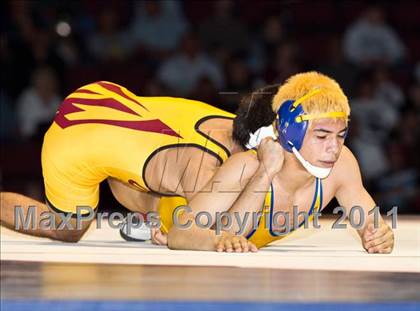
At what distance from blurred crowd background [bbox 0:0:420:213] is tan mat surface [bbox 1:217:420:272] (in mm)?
2275

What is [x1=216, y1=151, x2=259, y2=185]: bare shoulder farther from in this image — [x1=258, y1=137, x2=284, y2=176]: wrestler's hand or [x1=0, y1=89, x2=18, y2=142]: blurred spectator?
[x1=0, y1=89, x2=18, y2=142]: blurred spectator

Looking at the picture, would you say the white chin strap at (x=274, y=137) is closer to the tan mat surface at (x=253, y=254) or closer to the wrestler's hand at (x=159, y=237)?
the tan mat surface at (x=253, y=254)

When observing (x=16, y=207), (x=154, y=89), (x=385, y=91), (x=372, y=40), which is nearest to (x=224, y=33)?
(x=154, y=89)

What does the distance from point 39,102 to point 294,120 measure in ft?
12.1

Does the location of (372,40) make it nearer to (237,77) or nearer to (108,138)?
(237,77)

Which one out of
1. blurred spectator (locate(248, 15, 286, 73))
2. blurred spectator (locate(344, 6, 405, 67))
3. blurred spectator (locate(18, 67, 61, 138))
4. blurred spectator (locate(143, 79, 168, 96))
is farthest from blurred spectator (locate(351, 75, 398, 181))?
blurred spectator (locate(18, 67, 61, 138))

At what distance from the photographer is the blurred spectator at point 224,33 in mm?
6801

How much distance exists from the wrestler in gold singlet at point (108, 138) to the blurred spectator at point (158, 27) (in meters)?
3.27

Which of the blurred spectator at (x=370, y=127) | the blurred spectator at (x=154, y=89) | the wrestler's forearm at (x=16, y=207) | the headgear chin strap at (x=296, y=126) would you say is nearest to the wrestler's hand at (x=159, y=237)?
the wrestler's forearm at (x=16, y=207)

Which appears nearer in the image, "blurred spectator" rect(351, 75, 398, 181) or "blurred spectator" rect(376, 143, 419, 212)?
"blurred spectator" rect(376, 143, 419, 212)

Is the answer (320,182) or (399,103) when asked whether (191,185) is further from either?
(399,103)

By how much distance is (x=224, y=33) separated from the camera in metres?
6.84

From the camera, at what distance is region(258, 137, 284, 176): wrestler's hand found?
3.13m

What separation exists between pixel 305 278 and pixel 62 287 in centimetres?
65
